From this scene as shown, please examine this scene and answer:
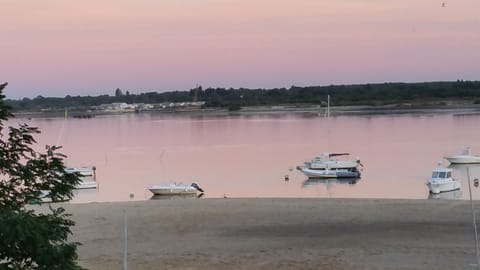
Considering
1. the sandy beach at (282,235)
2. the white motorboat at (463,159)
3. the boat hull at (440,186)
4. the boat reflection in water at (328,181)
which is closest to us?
the sandy beach at (282,235)

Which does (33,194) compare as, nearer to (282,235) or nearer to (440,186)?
(282,235)

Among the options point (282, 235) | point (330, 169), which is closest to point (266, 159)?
point (330, 169)

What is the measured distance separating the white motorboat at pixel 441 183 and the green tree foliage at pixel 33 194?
28.4 metres

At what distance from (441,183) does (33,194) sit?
28.9 meters

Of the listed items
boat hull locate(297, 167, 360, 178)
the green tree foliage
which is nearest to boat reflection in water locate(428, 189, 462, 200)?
boat hull locate(297, 167, 360, 178)

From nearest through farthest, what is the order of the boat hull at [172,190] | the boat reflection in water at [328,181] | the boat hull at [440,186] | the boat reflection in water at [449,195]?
the boat reflection in water at [449,195] → the boat hull at [440,186] → the boat hull at [172,190] → the boat reflection in water at [328,181]

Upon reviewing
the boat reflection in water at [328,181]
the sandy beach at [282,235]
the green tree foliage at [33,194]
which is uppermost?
the green tree foliage at [33,194]

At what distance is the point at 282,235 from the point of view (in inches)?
694

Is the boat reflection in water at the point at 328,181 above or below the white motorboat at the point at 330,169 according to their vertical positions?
below

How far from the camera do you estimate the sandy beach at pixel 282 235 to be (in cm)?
1430

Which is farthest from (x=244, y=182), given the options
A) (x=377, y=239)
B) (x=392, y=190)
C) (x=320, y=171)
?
(x=377, y=239)

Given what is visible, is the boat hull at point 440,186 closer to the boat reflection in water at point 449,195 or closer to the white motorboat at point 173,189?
the boat reflection in water at point 449,195

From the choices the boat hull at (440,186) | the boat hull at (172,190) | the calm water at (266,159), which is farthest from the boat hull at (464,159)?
the boat hull at (172,190)

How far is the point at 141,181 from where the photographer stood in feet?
136
